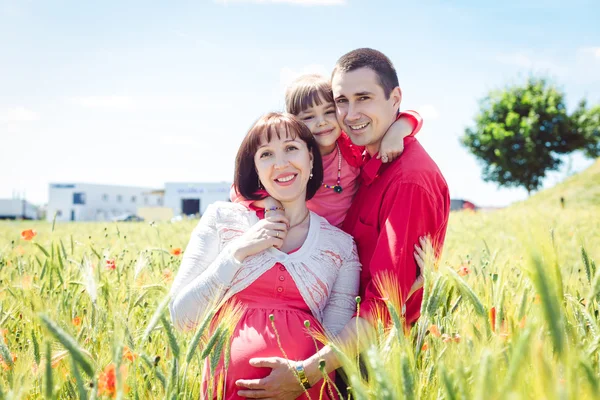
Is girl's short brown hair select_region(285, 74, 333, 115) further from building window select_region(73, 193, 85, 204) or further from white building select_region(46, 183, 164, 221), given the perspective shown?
building window select_region(73, 193, 85, 204)

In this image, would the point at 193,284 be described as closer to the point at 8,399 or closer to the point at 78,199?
the point at 8,399

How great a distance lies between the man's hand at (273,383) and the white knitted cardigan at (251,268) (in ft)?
1.09

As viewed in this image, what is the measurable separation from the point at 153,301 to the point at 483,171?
3684 cm

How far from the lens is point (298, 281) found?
233 centimetres

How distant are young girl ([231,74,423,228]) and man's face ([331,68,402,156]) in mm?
118

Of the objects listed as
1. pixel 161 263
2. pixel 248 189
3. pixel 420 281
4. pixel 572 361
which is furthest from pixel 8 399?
pixel 161 263

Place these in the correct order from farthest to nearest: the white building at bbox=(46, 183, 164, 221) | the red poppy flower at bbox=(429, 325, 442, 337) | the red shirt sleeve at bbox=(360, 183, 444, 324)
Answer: the white building at bbox=(46, 183, 164, 221), the red shirt sleeve at bbox=(360, 183, 444, 324), the red poppy flower at bbox=(429, 325, 442, 337)

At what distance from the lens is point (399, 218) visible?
7.85ft

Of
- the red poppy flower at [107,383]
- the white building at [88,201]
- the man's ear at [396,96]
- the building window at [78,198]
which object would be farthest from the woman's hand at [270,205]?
the building window at [78,198]

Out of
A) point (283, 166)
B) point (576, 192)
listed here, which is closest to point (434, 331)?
point (283, 166)

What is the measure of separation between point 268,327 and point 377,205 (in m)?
0.91

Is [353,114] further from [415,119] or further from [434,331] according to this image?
[434,331]

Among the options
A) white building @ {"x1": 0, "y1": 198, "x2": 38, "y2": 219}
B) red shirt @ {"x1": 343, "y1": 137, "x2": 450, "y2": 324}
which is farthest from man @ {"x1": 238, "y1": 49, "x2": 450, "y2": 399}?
white building @ {"x1": 0, "y1": 198, "x2": 38, "y2": 219}

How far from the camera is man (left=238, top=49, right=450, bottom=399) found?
6.59 feet
